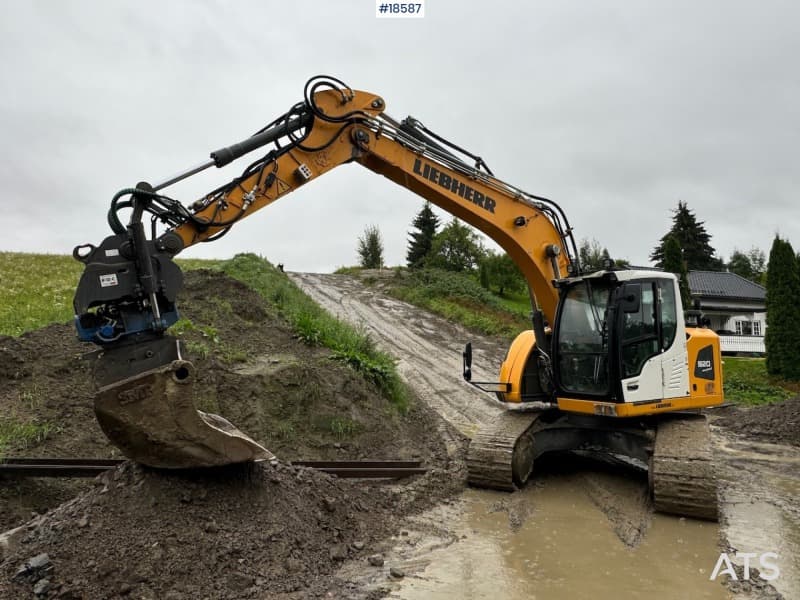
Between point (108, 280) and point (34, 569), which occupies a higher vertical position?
point (108, 280)

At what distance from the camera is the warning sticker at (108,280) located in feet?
12.9

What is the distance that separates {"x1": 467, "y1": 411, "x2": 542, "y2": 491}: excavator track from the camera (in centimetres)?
618

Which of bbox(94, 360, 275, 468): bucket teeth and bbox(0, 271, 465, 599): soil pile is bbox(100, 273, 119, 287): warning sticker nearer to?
bbox(94, 360, 275, 468): bucket teeth

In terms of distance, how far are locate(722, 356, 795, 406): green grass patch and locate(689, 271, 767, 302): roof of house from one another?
45.1 feet

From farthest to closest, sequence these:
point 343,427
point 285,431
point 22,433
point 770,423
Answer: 1. point 770,423
2. point 343,427
3. point 285,431
4. point 22,433

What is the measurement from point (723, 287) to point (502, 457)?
3056cm

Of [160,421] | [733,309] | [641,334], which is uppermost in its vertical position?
[733,309]

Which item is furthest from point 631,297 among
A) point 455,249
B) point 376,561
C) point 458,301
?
point 455,249

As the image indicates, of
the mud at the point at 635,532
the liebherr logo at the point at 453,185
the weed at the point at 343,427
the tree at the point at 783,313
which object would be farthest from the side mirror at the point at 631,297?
the tree at the point at 783,313

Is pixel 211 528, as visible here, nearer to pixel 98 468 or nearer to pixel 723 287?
pixel 98 468

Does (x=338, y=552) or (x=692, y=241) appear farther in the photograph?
(x=692, y=241)

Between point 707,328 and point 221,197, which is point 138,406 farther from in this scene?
point 707,328

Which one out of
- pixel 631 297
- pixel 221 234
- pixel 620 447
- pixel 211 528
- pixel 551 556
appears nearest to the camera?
pixel 211 528

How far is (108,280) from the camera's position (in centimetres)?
394
